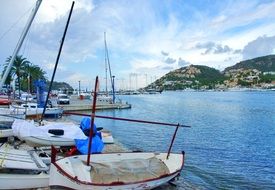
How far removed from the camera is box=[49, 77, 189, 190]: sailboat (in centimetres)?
1427

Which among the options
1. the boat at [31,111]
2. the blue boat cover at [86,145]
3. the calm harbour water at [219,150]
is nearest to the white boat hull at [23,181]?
the blue boat cover at [86,145]

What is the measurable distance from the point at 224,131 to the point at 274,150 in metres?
14.7

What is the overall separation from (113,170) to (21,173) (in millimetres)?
4024

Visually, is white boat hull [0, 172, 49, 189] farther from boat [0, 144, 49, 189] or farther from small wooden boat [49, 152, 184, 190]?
small wooden boat [49, 152, 184, 190]

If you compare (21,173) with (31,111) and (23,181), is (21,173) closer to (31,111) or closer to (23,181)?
(23,181)

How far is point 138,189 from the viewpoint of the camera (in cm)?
1546

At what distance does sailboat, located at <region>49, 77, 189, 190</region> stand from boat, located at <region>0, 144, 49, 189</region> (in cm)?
138

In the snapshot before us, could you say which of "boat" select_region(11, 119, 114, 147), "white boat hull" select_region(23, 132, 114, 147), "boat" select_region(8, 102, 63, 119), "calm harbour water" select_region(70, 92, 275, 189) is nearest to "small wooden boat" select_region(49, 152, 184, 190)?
"calm harbour water" select_region(70, 92, 275, 189)

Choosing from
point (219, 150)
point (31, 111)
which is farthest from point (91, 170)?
point (31, 111)

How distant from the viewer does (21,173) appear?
15648 mm

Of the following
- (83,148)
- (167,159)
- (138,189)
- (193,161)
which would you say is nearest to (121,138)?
(193,161)

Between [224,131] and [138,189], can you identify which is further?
[224,131]

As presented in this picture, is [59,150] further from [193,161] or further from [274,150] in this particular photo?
[274,150]

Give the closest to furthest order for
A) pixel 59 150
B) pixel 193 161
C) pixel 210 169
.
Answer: pixel 59 150, pixel 210 169, pixel 193 161
